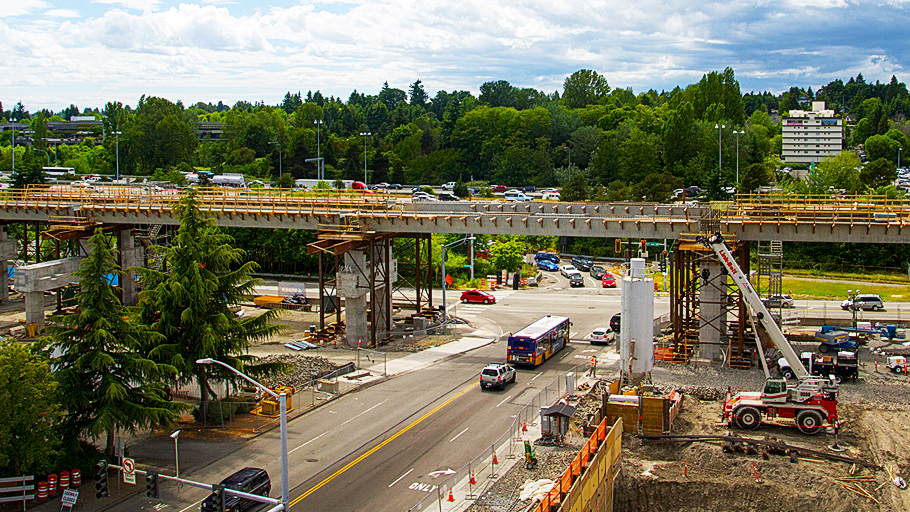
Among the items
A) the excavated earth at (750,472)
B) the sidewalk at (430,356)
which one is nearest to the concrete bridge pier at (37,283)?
the sidewalk at (430,356)

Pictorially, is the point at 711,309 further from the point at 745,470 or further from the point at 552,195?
the point at 552,195

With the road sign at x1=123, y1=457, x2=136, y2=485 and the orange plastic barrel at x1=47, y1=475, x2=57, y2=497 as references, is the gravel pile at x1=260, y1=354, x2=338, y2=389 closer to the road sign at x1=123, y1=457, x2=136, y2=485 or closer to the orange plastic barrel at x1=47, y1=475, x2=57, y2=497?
the road sign at x1=123, y1=457, x2=136, y2=485

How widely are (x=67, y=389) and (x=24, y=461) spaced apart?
3.39 metres

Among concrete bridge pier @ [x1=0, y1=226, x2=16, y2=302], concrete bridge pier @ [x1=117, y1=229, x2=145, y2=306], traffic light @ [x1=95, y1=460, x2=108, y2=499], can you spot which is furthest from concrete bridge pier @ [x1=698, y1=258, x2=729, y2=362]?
concrete bridge pier @ [x1=0, y1=226, x2=16, y2=302]

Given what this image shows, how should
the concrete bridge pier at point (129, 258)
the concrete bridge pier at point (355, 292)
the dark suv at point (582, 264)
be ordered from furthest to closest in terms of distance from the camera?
1. the dark suv at point (582, 264)
2. the concrete bridge pier at point (129, 258)
3. the concrete bridge pier at point (355, 292)

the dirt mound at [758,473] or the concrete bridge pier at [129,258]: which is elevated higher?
the concrete bridge pier at [129,258]

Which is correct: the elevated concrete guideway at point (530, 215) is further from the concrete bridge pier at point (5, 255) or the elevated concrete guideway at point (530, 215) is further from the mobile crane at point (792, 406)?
the mobile crane at point (792, 406)

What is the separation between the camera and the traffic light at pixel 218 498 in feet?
86.2

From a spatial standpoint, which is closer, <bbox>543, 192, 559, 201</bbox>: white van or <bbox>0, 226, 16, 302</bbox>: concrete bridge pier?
<bbox>0, 226, 16, 302</bbox>: concrete bridge pier

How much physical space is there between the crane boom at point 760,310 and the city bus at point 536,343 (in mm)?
11325

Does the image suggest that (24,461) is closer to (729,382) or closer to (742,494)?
(742,494)

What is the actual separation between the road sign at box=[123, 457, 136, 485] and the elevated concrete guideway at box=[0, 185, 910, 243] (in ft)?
87.8

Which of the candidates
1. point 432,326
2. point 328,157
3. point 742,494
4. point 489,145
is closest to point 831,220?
point 742,494

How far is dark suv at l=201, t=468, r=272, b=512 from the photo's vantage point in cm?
2736
